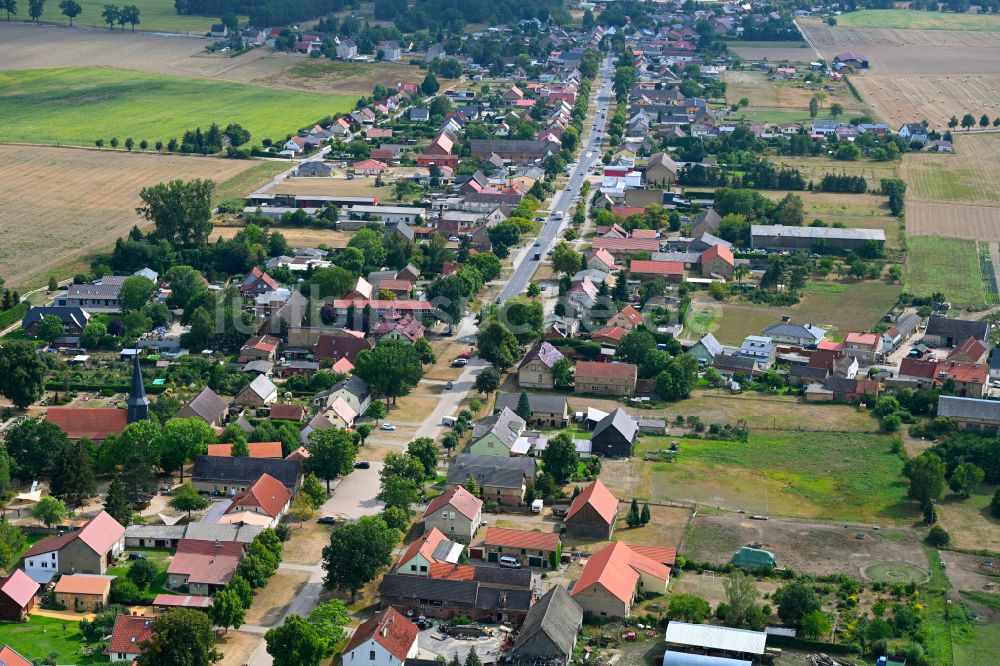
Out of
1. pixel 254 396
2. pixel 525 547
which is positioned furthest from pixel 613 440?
pixel 254 396

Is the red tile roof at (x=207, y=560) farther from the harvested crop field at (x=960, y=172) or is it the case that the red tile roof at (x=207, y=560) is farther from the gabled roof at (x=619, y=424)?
the harvested crop field at (x=960, y=172)

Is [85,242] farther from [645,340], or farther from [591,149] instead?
[591,149]

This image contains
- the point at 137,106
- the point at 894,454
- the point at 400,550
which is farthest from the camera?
the point at 137,106

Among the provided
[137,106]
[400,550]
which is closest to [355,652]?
[400,550]

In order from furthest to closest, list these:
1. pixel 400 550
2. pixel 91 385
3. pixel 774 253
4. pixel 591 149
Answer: pixel 591 149, pixel 774 253, pixel 91 385, pixel 400 550

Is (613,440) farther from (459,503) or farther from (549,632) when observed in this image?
(549,632)

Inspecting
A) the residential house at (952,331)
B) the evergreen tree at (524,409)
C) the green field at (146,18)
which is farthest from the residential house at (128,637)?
the green field at (146,18)

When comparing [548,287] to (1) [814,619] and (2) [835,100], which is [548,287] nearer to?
(1) [814,619]

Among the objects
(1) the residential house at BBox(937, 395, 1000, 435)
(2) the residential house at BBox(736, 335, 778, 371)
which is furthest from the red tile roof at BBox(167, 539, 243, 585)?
(1) the residential house at BBox(937, 395, 1000, 435)

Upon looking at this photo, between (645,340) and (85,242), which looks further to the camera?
(85,242)
